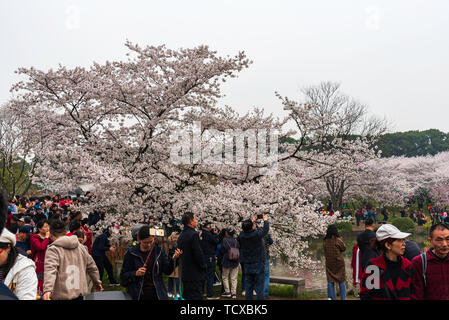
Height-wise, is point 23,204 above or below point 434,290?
above

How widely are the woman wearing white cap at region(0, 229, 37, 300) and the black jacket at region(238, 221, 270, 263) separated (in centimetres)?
481

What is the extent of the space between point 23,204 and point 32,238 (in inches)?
484

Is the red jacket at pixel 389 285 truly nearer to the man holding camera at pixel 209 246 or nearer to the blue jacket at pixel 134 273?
the blue jacket at pixel 134 273

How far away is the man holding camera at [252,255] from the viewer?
7.54 metres

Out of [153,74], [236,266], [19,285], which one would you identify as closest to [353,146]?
[236,266]

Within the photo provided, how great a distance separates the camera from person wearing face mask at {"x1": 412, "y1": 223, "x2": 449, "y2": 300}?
3668 mm

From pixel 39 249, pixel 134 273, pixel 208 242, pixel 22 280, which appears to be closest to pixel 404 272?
pixel 134 273

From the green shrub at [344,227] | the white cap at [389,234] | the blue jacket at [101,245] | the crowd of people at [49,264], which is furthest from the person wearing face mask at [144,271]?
the green shrub at [344,227]

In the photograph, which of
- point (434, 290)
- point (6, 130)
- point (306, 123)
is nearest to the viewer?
point (434, 290)

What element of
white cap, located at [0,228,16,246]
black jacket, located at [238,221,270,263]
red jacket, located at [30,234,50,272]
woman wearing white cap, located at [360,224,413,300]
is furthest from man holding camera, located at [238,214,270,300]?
white cap, located at [0,228,16,246]

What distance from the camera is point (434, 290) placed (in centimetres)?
369

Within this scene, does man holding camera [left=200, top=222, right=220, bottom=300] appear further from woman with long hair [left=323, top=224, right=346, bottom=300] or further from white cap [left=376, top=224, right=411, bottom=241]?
white cap [left=376, top=224, right=411, bottom=241]

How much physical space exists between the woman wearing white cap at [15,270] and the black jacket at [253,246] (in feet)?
15.8
